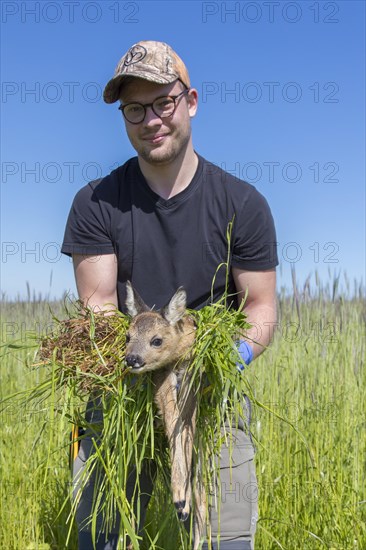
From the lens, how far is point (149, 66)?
11.9 feet

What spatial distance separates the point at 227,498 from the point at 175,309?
1115 millimetres

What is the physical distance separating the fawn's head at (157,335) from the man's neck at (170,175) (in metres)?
0.92

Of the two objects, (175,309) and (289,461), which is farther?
(289,461)

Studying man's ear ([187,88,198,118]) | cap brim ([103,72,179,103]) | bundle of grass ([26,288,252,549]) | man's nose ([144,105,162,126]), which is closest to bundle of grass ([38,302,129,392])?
bundle of grass ([26,288,252,549])

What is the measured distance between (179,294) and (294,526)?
1998 millimetres

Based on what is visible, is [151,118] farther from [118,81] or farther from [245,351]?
[245,351]

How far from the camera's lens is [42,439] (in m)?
4.88

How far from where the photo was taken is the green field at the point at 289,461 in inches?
156

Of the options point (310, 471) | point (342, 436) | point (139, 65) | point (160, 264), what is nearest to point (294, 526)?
point (310, 471)

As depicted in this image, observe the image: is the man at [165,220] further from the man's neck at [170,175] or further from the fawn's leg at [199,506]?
the fawn's leg at [199,506]

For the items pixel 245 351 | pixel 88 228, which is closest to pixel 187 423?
pixel 245 351

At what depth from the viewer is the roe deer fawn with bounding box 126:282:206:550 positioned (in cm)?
279

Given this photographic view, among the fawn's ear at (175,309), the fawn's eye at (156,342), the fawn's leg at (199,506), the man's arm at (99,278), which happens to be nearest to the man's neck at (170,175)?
the man's arm at (99,278)

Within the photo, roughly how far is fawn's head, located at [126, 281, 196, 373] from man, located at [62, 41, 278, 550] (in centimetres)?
57
